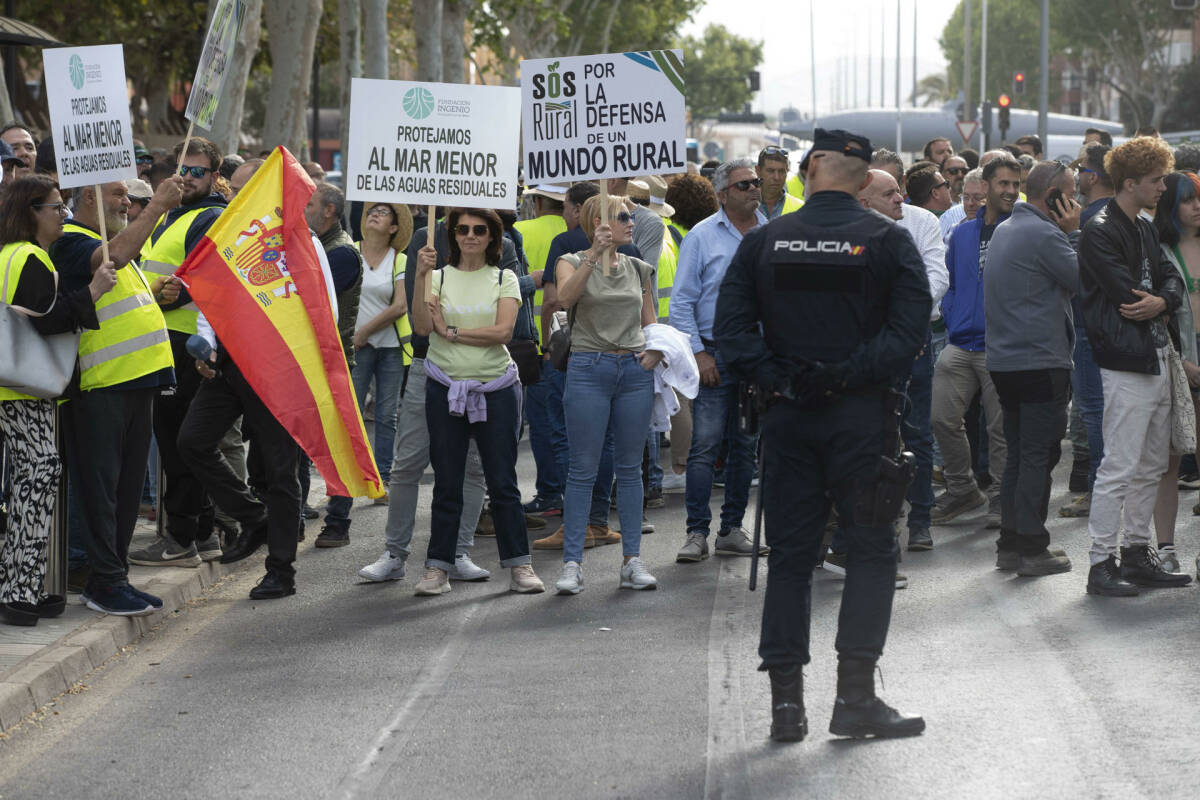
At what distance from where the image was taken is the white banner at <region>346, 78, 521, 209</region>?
28.0 feet

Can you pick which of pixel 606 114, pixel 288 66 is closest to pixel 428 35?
pixel 288 66

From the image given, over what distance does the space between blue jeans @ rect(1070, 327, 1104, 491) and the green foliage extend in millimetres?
91502

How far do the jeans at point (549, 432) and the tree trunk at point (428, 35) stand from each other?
19.0 metres

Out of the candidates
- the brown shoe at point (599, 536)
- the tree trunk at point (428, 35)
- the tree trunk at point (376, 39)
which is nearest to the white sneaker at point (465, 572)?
the brown shoe at point (599, 536)

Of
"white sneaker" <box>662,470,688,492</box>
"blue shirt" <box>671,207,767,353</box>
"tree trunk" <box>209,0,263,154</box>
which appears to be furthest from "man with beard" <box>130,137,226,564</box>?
"tree trunk" <box>209,0,263,154</box>

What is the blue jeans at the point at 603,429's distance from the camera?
8234 millimetres

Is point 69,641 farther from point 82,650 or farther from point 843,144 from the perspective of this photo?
point 843,144

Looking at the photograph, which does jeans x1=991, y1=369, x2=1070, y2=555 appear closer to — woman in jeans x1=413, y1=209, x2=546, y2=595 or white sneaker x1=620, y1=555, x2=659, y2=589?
white sneaker x1=620, y1=555, x2=659, y2=589

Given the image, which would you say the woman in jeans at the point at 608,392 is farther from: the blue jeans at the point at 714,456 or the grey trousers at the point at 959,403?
the grey trousers at the point at 959,403

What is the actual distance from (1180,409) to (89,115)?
5051 mm

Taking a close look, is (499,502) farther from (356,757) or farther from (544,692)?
(356,757)

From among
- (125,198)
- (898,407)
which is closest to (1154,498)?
(898,407)

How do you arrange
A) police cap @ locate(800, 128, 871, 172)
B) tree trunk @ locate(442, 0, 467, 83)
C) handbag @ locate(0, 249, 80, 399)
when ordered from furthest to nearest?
1. tree trunk @ locate(442, 0, 467, 83)
2. handbag @ locate(0, 249, 80, 399)
3. police cap @ locate(800, 128, 871, 172)

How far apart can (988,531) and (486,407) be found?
328cm
